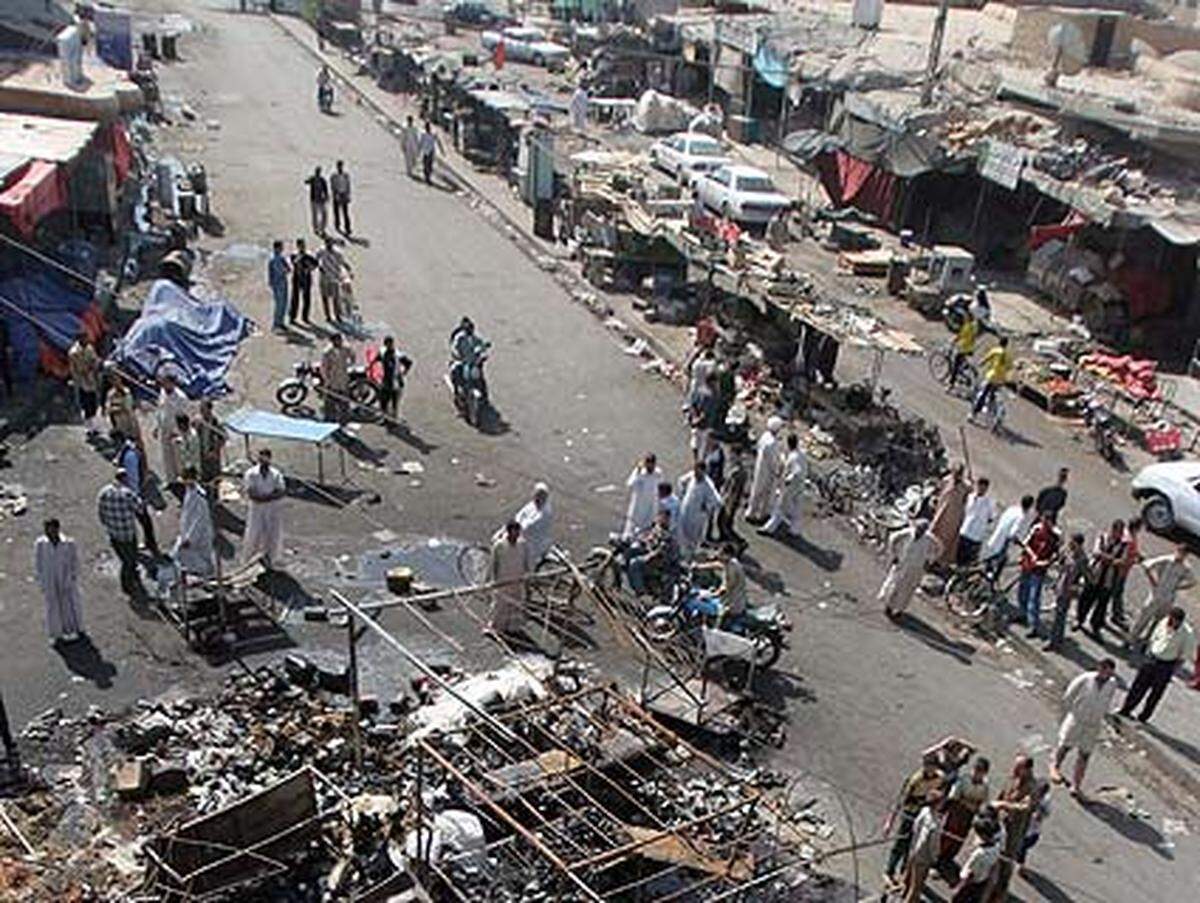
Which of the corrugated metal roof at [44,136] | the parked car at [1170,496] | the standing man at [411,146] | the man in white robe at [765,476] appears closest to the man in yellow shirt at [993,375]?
the parked car at [1170,496]

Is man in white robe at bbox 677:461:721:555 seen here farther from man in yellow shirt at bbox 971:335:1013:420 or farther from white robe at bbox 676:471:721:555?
man in yellow shirt at bbox 971:335:1013:420

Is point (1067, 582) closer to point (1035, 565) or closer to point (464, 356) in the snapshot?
point (1035, 565)

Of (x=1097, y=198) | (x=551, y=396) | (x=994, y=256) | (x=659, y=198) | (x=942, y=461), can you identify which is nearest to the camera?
(x=942, y=461)

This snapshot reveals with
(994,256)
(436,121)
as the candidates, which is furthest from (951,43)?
(436,121)

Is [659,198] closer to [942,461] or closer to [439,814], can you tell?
[942,461]

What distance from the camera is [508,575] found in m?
13.5

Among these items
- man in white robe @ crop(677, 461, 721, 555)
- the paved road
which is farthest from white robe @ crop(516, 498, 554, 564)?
man in white robe @ crop(677, 461, 721, 555)

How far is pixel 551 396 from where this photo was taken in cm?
2011

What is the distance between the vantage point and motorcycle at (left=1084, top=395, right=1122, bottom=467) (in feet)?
65.8

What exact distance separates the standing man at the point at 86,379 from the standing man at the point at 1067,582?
12.6m

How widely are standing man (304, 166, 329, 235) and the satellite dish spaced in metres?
19.4

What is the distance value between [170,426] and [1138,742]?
38.9 ft

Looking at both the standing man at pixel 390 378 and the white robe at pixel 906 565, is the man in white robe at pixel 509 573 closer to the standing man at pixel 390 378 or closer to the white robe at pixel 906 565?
A: the white robe at pixel 906 565

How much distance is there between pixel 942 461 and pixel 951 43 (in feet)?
84.3
